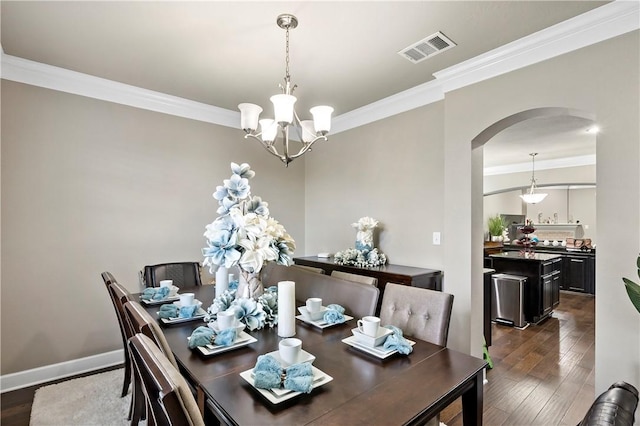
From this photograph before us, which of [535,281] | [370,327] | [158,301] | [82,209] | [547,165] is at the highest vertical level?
[547,165]

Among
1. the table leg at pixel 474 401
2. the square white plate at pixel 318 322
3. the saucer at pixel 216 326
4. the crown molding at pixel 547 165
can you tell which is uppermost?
the crown molding at pixel 547 165

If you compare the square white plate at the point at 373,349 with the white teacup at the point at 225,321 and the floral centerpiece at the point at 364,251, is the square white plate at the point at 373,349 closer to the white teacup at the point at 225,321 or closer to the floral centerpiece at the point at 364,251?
the white teacup at the point at 225,321

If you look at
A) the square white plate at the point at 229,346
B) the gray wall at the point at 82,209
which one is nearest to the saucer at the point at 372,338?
the square white plate at the point at 229,346

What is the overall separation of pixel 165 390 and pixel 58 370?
2.91m

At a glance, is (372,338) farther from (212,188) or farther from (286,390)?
(212,188)

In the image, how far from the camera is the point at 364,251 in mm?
3398

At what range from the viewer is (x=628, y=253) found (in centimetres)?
185

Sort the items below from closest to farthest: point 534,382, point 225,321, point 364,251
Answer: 1. point 225,321
2. point 534,382
3. point 364,251

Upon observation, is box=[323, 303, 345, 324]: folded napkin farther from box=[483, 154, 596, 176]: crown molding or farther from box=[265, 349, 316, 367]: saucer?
box=[483, 154, 596, 176]: crown molding

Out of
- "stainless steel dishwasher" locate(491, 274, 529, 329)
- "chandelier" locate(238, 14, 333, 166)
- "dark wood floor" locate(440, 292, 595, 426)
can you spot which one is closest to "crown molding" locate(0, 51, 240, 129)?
"chandelier" locate(238, 14, 333, 166)

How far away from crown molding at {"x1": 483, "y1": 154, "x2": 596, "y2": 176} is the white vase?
668 centimetres

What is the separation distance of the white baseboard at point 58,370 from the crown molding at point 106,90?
7.96 ft

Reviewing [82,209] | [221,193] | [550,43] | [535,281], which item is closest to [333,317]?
[221,193]

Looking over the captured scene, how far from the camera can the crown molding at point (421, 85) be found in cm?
195
